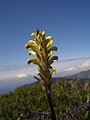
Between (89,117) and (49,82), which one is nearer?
(49,82)

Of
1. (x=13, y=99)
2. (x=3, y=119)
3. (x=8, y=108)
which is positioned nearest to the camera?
(x=3, y=119)

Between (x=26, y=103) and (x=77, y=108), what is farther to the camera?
(x=26, y=103)

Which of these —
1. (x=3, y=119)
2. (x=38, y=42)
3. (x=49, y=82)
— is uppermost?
(x=38, y=42)

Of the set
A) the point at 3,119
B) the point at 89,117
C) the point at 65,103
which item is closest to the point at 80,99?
the point at 65,103

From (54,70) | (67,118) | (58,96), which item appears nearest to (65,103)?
(58,96)

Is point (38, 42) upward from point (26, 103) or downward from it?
upward

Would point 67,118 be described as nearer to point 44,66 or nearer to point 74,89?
point 44,66

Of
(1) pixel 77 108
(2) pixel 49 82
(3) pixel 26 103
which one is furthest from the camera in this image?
(3) pixel 26 103

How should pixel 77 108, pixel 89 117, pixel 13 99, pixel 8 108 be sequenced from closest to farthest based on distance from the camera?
pixel 89 117
pixel 77 108
pixel 8 108
pixel 13 99

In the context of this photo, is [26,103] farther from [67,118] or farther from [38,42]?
[38,42]
